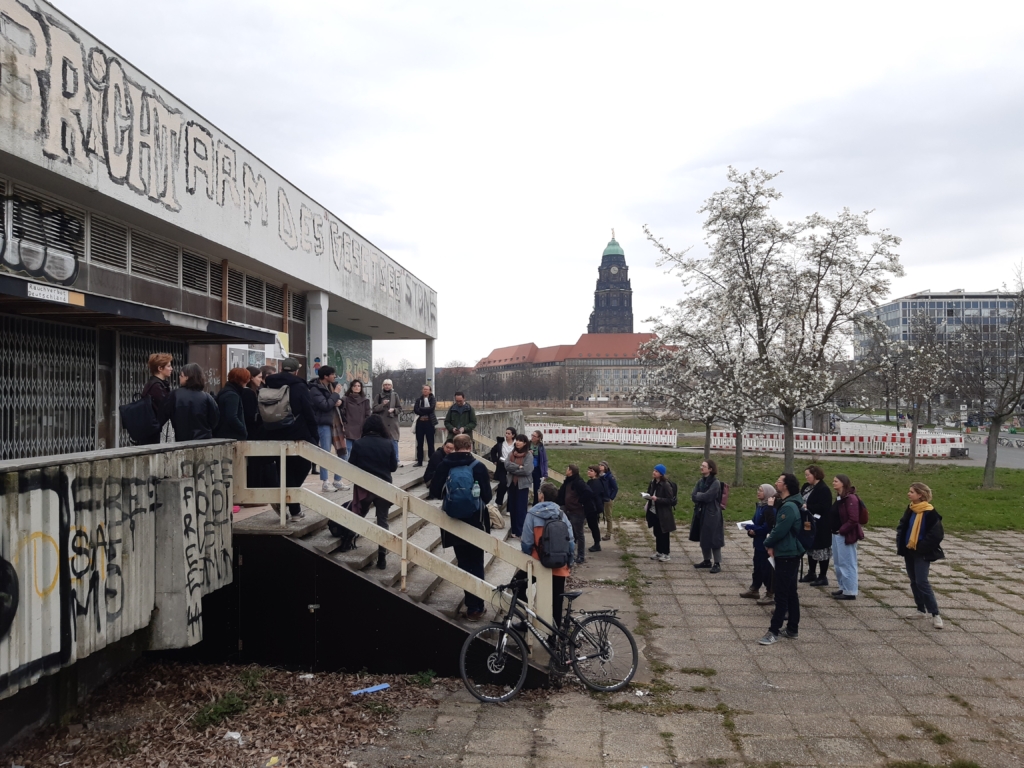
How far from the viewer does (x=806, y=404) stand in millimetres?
21328

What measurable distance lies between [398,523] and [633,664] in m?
3.55

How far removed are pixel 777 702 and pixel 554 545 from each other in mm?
2292

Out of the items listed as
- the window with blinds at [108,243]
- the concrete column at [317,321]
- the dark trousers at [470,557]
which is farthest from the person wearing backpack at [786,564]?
the concrete column at [317,321]

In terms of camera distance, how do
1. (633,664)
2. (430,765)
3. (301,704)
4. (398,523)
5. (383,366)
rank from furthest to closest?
(383,366), (398,523), (633,664), (301,704), (430,765)

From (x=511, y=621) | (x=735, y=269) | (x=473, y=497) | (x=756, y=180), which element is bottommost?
(x=511, y=621)

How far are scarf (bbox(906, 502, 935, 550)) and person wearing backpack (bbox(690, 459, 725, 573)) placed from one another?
9.60ft

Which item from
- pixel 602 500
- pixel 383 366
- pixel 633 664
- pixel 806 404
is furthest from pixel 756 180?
pixel 383 366

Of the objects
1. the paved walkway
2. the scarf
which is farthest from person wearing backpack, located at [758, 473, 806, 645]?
the scarf

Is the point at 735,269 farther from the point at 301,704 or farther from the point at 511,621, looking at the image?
the point at 301,704

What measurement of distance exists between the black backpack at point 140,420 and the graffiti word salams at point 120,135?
3344 mm

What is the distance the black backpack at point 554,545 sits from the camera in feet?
22.7

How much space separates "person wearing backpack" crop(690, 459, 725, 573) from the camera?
36.9 feet

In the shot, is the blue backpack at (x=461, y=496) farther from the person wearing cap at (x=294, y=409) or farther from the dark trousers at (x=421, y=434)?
the dark trousers at (x=421, y=434)

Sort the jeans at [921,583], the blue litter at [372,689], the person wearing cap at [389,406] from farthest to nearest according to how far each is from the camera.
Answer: the person wearing cap at [389,406] < the jeans at [921,583] < the blue litter at [372,689]
